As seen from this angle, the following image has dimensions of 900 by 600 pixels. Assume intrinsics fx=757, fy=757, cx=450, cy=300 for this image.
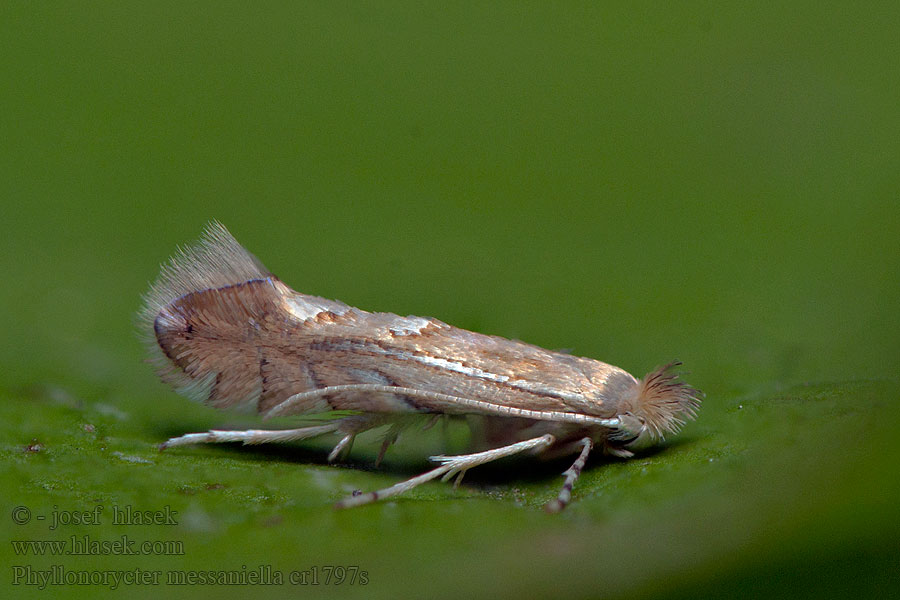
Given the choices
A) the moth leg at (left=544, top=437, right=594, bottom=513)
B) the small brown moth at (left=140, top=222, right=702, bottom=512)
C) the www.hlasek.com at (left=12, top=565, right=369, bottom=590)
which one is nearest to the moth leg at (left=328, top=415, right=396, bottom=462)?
the small brown moth at (left=140, top=222, right=702, bottom=512)

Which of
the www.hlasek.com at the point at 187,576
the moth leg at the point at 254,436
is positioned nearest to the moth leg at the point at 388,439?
the moth leg at the point at 254,436

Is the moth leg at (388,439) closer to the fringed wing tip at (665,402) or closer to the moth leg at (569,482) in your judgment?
the moth leg at (569,482)

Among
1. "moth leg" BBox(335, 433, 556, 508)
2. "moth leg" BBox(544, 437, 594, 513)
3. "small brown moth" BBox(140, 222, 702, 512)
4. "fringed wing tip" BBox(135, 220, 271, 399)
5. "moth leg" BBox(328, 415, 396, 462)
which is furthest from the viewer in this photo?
"fringed wing tip" BBox(135, 220, 271, 399)

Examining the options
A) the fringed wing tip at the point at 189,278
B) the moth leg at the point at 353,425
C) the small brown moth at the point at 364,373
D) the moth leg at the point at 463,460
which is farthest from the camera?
the fringed wing tip at the point at 189,278

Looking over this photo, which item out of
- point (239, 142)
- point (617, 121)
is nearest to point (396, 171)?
point (239, 142)

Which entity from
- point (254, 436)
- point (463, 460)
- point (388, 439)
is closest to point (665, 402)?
point (463, 460)

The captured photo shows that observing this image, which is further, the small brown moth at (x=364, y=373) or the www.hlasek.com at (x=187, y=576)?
the small brown moth at (x=364, y=373)

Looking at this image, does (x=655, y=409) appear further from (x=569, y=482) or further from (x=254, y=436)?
(x=254, y=436)

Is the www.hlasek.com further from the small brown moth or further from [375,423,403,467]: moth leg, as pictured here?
[375,423,403,467]: moth leg
